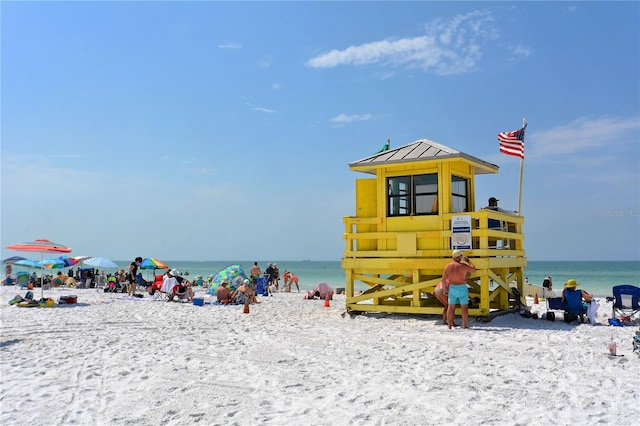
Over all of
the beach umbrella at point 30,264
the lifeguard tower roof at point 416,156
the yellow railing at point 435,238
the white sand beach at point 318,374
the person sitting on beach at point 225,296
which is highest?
the lifeguard tower roof at point 416,156

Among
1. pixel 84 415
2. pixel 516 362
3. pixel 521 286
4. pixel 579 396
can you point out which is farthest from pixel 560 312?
pixel 84 415

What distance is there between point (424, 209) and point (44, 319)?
8.70m

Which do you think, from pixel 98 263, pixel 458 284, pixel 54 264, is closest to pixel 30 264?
pixel 54 264

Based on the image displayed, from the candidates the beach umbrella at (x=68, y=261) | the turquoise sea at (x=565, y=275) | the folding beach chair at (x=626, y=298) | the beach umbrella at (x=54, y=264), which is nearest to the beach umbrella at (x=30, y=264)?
the beach umbrella at (x=54, y=264)

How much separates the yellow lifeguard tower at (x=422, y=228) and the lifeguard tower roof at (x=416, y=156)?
0.8 inches

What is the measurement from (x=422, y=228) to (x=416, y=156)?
5.08 feet

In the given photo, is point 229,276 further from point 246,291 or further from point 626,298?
point 626,298

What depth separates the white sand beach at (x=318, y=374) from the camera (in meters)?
5.02

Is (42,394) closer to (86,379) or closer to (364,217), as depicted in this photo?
(86,379)

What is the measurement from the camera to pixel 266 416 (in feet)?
16.3

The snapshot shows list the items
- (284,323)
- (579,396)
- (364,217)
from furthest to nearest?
(364,217) < (284,323) < (579,396)

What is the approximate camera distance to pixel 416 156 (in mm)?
11477

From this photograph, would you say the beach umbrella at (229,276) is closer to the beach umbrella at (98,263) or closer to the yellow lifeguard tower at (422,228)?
the yellow lifeguard tower at (422,228)

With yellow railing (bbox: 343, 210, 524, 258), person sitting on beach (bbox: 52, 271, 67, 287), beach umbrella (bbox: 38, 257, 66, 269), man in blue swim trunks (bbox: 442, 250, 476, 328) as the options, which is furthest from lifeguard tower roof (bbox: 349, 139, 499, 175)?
person sitting on beach (bbox: 52, 271, 67, 287)
